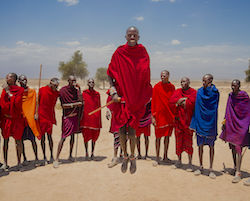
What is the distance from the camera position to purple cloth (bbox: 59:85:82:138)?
7.53m

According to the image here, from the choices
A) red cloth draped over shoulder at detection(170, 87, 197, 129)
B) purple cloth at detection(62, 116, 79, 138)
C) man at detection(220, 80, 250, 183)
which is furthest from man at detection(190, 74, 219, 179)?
purple cloth at detection(62, 116, 79, 138)

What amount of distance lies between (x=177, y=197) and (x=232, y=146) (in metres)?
2.77

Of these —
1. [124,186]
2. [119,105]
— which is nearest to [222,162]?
[124,186]

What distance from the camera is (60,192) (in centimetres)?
562

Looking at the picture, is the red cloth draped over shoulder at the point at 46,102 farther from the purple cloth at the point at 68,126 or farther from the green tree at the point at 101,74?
the green tree at the point at 101,74

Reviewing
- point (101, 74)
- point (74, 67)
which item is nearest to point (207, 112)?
point (74, 67)

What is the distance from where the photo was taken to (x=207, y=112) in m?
6.79

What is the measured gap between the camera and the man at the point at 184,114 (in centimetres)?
715

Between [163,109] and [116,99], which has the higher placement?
[116,99]

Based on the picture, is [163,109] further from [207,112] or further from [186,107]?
[207,112]

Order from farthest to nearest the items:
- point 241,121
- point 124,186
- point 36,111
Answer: point 36,111, point 241,121, point 124,186

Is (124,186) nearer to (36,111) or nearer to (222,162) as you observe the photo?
(36,111)

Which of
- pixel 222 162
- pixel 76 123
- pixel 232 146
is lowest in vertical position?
pixel 222 162

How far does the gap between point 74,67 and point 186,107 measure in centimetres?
4427
